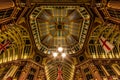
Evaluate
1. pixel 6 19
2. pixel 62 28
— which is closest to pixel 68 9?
pixel 62 28

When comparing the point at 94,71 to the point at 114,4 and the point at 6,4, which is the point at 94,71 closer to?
the point at 114,4

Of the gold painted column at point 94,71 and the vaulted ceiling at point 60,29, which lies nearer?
the vaulted ceiling at point 60,29

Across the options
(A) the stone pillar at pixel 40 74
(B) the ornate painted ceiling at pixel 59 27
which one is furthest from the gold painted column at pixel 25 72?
(B) the ornate painted ceiling at pixel 59 27

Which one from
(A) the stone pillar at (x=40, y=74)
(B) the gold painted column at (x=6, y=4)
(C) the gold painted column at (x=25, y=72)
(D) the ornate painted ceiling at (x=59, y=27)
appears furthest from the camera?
(D) the ornate painted ceiling at (x=59, y=27)

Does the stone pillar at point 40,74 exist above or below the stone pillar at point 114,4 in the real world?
below

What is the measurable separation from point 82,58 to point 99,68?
4.64 metres

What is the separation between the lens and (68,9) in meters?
29.8

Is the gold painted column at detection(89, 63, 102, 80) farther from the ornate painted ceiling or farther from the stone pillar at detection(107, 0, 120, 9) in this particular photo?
the stone pillar at detection(107, 0, 120, 9)

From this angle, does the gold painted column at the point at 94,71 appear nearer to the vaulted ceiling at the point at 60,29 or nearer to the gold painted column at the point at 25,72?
the vaulted ceiling at the point at 60,29

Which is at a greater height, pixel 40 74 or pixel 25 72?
pixel 40 74

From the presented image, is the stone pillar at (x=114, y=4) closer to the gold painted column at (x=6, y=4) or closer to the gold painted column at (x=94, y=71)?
the gold painted column at (x=94, y=71)

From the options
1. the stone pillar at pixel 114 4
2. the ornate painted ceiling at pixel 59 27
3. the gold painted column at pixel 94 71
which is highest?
the ornate painted ceiling at pixel 59 27

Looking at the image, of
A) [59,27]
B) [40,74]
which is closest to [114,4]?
[59,27]

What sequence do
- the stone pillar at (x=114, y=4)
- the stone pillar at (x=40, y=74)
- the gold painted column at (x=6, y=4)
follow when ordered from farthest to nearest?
1. the stone pillar at (x=40, y=74)
2. the stone pillar at (x=114, y=4)
3. the gold painted column at (x=6, y=4)
